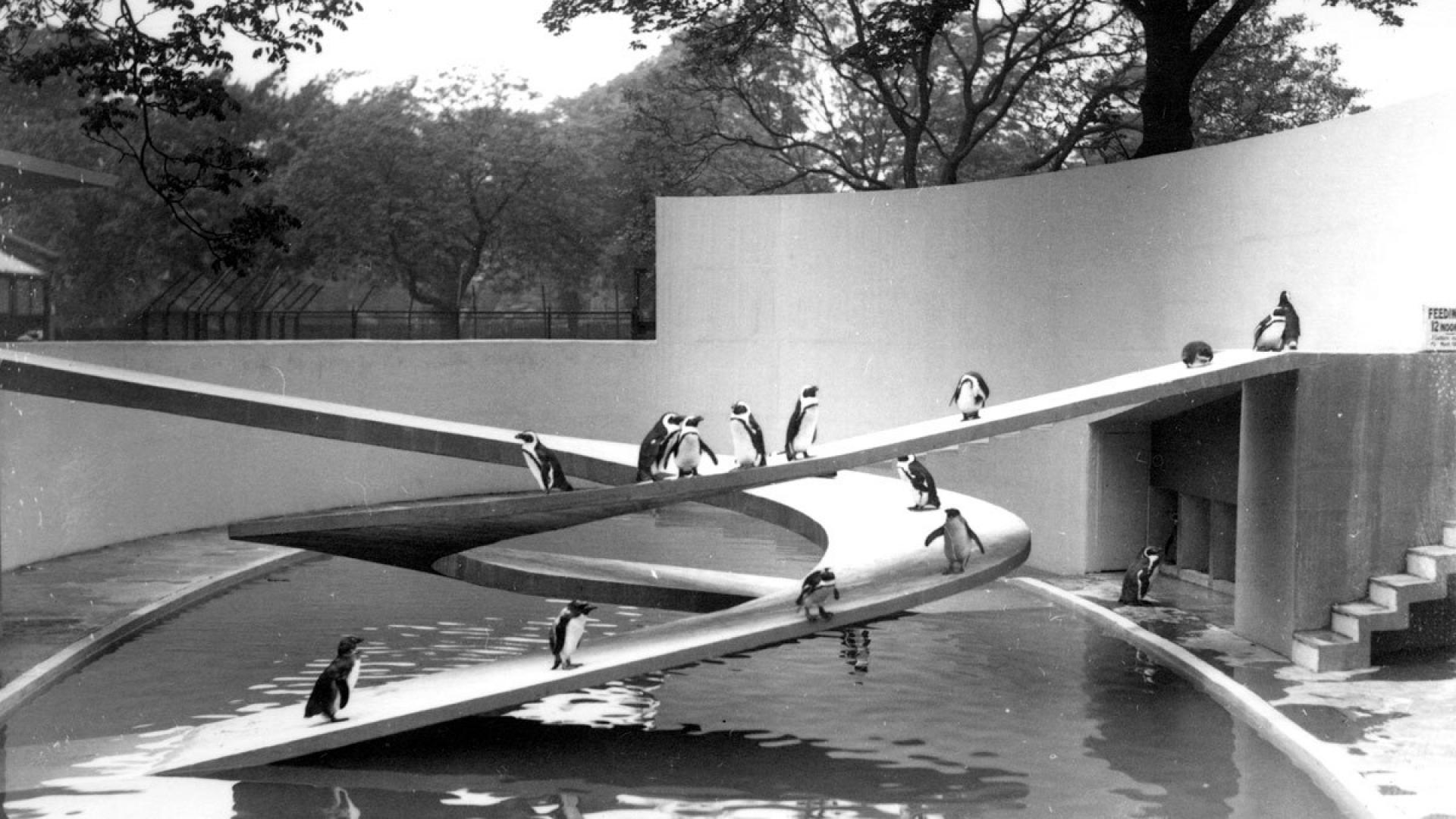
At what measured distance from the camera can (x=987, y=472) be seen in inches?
810

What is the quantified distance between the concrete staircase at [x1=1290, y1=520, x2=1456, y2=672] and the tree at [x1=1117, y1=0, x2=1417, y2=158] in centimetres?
1334

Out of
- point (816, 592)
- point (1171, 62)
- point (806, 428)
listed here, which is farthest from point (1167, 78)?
point (816, 592)

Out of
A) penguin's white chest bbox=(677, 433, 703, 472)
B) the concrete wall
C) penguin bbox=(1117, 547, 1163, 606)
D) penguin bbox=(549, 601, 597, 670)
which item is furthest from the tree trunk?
penguin bbox=(549, 601, 597, 670)

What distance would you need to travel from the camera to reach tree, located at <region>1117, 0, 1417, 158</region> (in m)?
25.1

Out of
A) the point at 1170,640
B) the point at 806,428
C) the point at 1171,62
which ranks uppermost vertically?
the point at 1171,62

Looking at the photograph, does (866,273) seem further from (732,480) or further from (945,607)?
(732,480)

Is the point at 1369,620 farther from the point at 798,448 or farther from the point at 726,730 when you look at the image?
the point at 726,730

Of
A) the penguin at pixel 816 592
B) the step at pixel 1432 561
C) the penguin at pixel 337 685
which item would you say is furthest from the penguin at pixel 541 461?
the step at pixel 1432 561

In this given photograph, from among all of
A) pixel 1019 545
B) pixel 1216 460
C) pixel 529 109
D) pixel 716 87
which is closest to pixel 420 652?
pixel 1019 545

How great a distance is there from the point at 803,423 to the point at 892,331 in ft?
31.5

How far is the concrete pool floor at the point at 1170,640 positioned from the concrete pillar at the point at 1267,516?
28 cm

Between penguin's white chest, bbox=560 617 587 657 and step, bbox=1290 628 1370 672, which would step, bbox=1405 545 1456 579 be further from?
penguin's white chest, bbox=560 617 587 657

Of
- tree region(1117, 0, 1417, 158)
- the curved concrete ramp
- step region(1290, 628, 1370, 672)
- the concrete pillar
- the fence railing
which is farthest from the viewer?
the fence railing

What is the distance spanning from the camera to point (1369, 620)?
1232 centimetres
